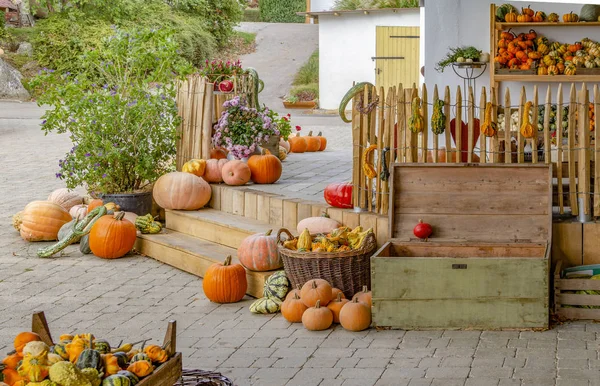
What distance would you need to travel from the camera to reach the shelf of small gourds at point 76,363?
3.48 metres

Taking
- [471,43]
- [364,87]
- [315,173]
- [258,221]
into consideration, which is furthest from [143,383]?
[471,43]

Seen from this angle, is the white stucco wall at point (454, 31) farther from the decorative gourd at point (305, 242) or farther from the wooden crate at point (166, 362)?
the wooden crate at point (166, 362)

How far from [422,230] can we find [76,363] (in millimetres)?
3182

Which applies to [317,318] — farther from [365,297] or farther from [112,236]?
[112,236]

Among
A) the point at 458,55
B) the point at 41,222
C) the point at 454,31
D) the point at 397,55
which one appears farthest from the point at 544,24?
the point at 397,55

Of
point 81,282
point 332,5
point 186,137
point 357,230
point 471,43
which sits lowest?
point 81,282

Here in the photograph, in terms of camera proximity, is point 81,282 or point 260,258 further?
point 81,282

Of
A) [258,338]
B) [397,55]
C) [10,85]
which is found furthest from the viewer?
[10,85]

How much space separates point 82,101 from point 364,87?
10.2 ft

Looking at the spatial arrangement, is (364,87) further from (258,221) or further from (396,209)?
(258,221)

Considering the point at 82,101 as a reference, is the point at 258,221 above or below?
below

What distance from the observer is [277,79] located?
27641 mm

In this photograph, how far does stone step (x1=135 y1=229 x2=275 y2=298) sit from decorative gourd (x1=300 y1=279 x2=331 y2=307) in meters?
0.74

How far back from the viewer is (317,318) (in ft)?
19.1
